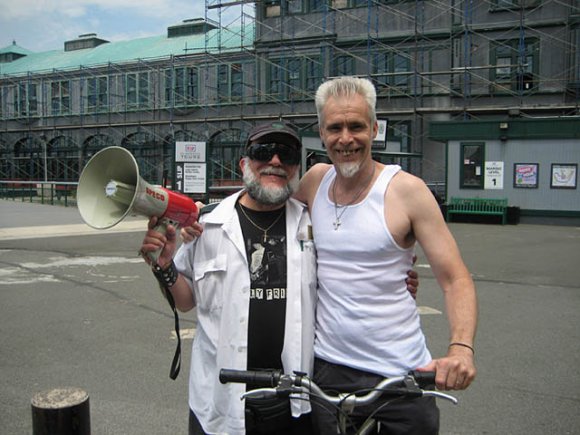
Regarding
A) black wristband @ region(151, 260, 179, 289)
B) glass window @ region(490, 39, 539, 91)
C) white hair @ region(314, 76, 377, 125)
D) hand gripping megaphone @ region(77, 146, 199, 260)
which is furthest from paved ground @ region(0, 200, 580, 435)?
glass window @ region(490, 39, 539, 91)

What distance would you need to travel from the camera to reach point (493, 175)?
20125mm

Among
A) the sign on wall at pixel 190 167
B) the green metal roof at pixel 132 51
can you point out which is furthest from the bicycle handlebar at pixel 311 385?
the green metal roof at pixel 132 51

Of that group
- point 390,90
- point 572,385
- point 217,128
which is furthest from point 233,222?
point 217,128

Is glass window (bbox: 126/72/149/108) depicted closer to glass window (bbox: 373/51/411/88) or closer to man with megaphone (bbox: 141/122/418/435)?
glass window (bbox: 373/51/411/88)

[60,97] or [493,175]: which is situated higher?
[60,97]

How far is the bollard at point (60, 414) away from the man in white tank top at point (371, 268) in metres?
0.97

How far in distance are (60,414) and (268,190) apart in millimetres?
1222

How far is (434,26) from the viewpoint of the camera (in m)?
28.0

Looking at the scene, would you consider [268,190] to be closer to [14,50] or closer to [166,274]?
[166,274]

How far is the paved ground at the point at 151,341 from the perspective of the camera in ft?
13.8

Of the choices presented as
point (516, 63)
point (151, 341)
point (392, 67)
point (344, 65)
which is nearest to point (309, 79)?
point (344, 65)

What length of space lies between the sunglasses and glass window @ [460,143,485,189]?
18.8 m

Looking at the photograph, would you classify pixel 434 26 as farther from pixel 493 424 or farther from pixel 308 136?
pixel 493 424

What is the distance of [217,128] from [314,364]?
30.9m
